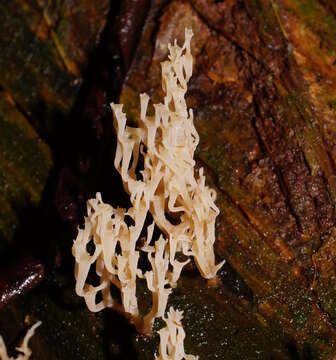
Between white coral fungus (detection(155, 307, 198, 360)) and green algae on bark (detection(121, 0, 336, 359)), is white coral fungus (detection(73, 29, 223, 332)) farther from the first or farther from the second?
green algae on bark (detection(121, 0, 336, 359))

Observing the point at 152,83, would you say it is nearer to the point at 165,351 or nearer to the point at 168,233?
the point at 168,233

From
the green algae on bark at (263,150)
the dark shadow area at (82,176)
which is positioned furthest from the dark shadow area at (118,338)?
the green algae on bark at (263,150)

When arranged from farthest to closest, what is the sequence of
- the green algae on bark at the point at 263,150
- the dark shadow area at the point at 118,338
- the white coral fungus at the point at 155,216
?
1. the green algae on bark at the point at 263,150
2. the dark shadow area at the point at 118,338
3. the white coral fungus at the point at 155,216

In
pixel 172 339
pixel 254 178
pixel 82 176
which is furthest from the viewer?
pixel 82 176

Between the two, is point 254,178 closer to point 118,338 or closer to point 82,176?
point 82,176

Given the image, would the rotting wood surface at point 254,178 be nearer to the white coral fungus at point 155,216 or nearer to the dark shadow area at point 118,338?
the dark shadow area at point 118,338

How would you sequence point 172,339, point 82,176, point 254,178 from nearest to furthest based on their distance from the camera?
point 172,339 → point 254,178 → point 82,176

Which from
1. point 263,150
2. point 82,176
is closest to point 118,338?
point 82,176

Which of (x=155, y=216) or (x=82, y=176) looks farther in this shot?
(x=82, y=176)

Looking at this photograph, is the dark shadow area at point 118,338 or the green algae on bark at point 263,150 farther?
the green algae on bark at point 263,150
